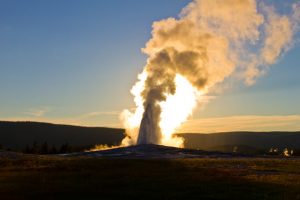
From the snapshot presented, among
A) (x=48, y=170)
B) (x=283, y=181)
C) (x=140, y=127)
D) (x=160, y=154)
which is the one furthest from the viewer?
(x=140, y=127)

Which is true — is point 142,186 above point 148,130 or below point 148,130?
below

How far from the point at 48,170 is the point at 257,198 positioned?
31.5m

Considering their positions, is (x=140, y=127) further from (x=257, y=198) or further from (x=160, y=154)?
(x=257, y=198)

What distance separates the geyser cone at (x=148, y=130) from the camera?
14312 cm

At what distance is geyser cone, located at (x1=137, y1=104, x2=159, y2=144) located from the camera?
14312 centimetres

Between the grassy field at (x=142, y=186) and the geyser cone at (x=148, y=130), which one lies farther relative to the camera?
the geyser cone at (x=148, y=130)

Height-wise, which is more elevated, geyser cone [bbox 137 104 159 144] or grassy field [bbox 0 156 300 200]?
geyser cone [bbox 137 104 159 144]

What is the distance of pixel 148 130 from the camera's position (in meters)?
146

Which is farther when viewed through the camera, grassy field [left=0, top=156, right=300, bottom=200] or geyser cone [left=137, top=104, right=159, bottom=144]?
geyser cone [left=137, top=104, right=159, bottom=144]

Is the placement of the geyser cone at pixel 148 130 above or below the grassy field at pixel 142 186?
above

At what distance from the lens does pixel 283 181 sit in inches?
1922

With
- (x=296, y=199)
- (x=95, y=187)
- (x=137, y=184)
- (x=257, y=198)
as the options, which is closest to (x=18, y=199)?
(x=95, y=187)

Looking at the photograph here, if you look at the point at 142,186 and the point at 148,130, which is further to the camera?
the point at 148,130

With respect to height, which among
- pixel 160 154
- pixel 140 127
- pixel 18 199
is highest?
pixel 140 127
